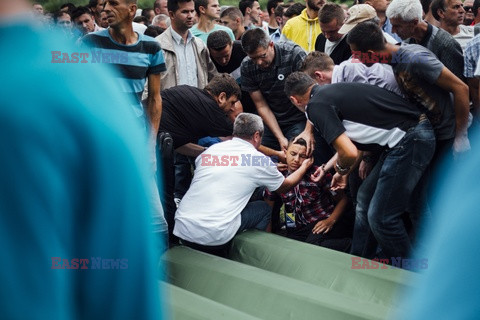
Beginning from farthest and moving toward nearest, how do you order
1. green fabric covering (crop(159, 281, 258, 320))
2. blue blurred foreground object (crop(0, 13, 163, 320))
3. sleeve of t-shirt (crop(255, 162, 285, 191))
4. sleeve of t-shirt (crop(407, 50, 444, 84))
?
sleeve of t-shirt (crop(255, 162, 285, 191))
sleeve of t-shirt (crop(407, 50, 444, 84))
green fabric covering (crop(159, 281, 258, 320))
blue blurred foreground object (crop(0, 13, 163, 320))

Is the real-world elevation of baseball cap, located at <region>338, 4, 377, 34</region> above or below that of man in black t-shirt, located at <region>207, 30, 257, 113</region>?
above

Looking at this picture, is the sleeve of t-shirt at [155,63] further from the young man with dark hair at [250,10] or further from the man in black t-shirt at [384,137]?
the young man with dark hair at [250,10]

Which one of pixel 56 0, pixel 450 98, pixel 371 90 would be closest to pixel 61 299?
pixel 56 0

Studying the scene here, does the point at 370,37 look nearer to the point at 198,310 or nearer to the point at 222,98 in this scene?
the point at 222,98

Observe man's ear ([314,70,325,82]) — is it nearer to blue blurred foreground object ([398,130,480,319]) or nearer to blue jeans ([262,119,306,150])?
blue jeans ([262,119,306,150])

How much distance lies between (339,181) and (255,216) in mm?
607

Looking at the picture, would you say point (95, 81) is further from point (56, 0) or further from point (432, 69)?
point (432, 69)

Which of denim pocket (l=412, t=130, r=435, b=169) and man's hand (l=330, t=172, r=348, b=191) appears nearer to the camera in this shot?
denim pocket (l=412, t=130, r=435, b=169)

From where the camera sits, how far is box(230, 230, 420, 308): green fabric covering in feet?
11.0

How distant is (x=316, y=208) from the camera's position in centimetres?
455

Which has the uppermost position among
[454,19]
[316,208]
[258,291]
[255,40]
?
[454,19]

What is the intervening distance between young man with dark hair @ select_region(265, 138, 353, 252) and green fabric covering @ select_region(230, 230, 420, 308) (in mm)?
506

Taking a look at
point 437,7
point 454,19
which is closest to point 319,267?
point 454,19

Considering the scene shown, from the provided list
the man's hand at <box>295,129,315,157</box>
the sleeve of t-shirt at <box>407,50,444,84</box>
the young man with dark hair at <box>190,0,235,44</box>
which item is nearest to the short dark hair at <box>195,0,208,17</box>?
the young man with dark hair at <box>190,0,235,44</box>
